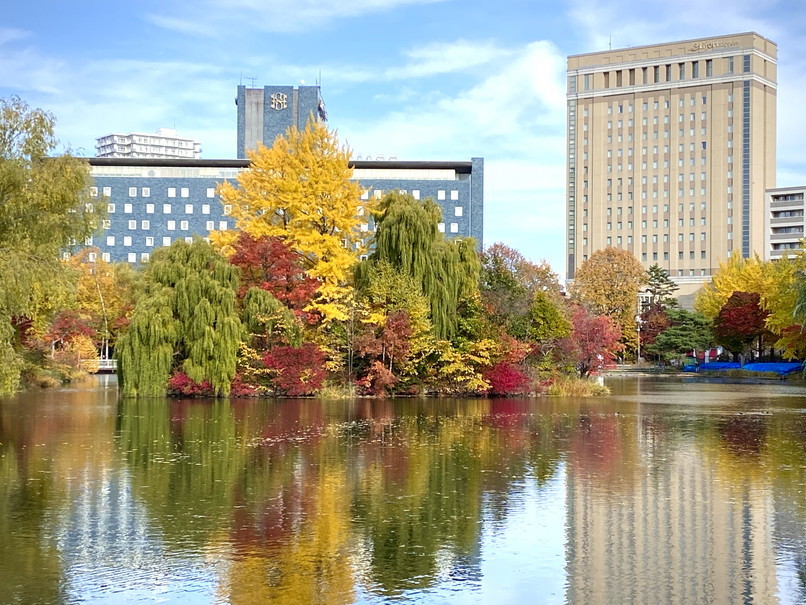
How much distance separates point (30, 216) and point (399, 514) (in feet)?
49.4

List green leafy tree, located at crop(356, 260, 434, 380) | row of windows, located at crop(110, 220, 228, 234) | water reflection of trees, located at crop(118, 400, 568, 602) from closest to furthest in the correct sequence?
water reflection of trees, located at crop(118, 400, 568, 602) → green leafy tree, located at crop(356, 260, 434, 380) → row of windows, located at crop(110, 220, 228, 234)

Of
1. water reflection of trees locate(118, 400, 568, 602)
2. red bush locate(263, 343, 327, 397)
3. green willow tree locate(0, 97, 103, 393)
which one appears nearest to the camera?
water reflection of trees locate(118, 400, 568, 602)

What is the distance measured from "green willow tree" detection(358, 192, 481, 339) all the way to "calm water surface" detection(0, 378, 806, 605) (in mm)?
17980

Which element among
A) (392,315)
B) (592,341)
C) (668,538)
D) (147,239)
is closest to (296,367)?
(392,315)

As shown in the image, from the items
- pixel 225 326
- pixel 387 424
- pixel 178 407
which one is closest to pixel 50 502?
pixel 387 424

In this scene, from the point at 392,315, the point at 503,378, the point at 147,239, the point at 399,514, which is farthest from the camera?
the point at 147,239

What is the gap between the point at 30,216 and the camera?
25500 millimetres

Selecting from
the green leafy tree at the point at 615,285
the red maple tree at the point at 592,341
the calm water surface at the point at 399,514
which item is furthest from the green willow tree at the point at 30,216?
the green leafy tree at the point at 615,285

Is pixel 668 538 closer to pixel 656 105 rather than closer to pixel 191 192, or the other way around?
pixel 191 192

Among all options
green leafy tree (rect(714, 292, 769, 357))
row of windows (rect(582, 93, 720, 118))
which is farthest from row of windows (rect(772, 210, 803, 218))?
green leafy tree (rect(714, 292, 769, 357))

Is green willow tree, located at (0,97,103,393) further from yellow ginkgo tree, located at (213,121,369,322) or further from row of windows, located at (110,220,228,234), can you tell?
row of windows, located at (110,220,228,234)

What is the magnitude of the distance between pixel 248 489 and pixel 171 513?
2.50 metres

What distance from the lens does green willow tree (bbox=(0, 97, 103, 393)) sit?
23766mm

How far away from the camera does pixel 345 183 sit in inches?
2023
